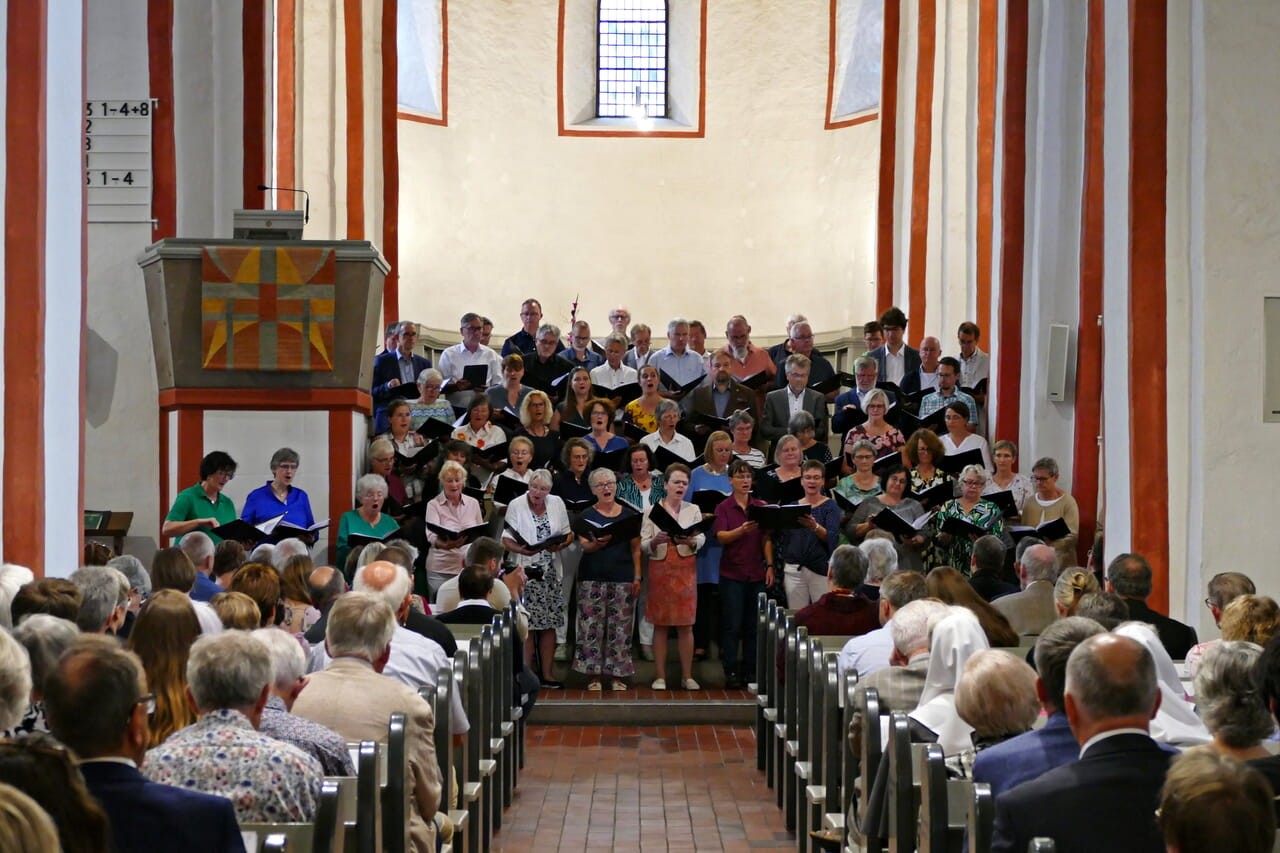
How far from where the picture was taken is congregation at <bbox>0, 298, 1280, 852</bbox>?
3.54 m

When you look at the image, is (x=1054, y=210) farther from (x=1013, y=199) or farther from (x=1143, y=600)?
(x=1143, y=600)

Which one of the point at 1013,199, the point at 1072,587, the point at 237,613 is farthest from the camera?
the point at 1013,199

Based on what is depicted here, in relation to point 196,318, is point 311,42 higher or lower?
higher

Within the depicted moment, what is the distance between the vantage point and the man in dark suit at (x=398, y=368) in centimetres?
1268

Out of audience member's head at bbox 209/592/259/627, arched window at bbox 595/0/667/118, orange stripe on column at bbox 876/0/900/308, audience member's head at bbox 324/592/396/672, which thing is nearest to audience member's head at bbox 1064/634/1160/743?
audience member's head at bbox 324/592/396/672

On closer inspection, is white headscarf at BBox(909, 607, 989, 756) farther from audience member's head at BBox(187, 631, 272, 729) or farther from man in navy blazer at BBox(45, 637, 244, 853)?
man in navy blazer at BBox(45, 637, 244, 853)

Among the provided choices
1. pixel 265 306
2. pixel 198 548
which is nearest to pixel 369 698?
pixel 198 548

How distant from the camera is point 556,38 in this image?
22516mm

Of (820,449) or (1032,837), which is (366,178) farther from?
(1032,837)

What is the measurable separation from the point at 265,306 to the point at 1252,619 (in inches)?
285

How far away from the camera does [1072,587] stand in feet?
22.9

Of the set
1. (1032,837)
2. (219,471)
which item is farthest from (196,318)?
(1032,837)

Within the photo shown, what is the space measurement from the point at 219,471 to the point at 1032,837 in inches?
299

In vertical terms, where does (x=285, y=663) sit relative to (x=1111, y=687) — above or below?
below
